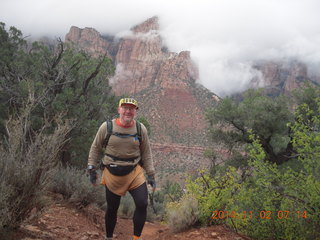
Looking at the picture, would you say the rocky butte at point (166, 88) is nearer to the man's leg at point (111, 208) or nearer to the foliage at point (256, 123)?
the foliage at point (256, 123)

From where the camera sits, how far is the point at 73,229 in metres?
5.30

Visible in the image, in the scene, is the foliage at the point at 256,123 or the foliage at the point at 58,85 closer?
the foliage at the point at 58,85

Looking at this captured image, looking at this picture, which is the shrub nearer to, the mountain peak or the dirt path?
the dirt path

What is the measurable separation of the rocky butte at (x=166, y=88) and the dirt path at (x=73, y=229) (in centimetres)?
555

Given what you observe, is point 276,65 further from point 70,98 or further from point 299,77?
point 70,98

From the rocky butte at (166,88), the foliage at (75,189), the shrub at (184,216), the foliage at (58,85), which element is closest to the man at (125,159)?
the shrub at (184,216)

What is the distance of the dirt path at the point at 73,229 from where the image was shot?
13.9ft

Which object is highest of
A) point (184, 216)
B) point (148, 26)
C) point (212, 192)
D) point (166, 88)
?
point (148, 26)

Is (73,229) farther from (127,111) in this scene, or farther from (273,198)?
(273,198)

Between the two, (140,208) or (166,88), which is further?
(166,88)

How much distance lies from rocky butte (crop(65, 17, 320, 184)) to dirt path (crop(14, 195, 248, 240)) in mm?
5552

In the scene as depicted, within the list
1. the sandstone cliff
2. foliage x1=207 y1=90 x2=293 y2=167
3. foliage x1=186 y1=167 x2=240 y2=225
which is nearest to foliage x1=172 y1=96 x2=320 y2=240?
foliage x1=186 y1=167 x2=240 y2=225

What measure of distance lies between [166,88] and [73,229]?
6864 centimetres

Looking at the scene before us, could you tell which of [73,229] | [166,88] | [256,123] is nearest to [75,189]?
[73,229]
